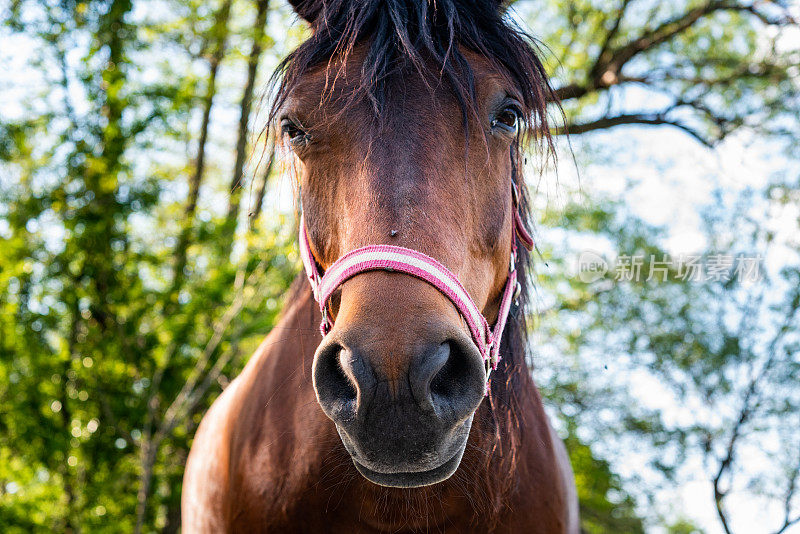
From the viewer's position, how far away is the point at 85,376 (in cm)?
547

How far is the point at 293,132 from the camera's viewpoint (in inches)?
75.4

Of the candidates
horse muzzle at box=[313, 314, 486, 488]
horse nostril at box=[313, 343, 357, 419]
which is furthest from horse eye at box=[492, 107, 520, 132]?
horse nostril at box=[313, 343, 357, 419]

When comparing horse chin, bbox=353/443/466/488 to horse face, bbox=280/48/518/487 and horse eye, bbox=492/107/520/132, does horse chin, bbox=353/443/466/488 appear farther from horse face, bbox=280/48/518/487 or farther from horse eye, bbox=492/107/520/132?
horse eye, bbox=492/107/520/132

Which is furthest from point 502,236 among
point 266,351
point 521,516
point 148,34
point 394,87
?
point 148,34

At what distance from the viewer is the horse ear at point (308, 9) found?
233 cm

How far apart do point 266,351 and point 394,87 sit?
1.51 metres

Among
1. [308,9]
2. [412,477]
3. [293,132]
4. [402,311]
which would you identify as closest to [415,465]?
[412,477]

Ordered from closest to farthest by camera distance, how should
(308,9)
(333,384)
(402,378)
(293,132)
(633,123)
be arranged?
(402,378), (333,384), (293,132), (308,9), (633,123)

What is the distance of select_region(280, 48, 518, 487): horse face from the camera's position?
1272 millimetres

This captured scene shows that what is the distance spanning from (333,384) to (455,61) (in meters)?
1.05

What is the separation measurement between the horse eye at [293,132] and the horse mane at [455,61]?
4.2 inches

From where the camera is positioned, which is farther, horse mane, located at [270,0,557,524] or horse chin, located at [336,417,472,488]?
horse mane, located at [270,0,557,524]

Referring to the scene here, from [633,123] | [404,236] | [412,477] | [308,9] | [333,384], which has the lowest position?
[412,477]

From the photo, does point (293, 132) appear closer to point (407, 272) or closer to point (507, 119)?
point (507, 119)
